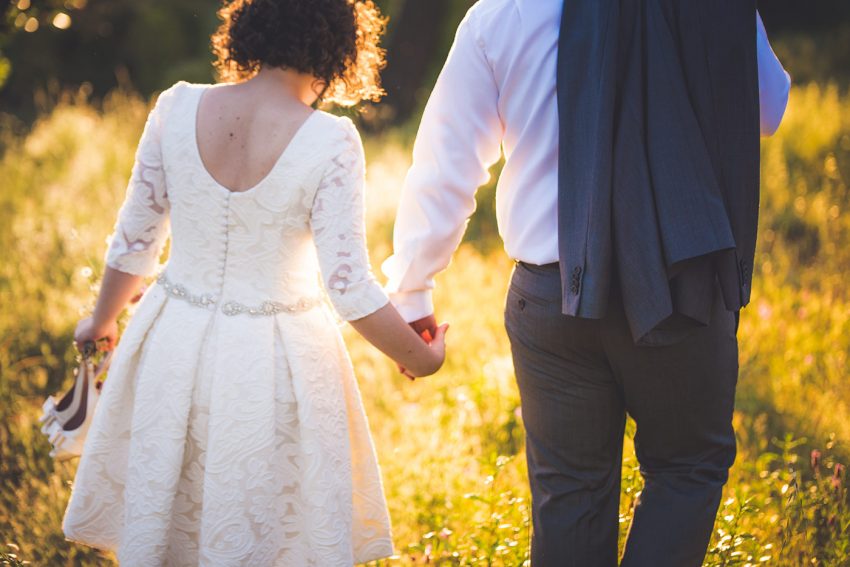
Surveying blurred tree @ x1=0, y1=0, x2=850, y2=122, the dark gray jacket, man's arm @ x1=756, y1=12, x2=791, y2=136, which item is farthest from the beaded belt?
blurred tree @ x1=0, y1=0, x2=850, y2=122

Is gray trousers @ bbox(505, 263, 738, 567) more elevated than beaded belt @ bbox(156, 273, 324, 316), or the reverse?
beaded belt @ bbox(156, 273, 324, 316)

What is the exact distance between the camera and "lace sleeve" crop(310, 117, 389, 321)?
2.14 metres

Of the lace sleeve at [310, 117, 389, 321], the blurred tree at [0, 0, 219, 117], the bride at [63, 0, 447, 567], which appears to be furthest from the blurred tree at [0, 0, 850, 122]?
the lace sleeve at [310, 117, 389, 321]

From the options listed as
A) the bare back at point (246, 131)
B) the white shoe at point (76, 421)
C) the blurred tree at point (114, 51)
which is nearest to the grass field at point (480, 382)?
the white shoe at point (76, 421)

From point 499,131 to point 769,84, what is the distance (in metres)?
0.70

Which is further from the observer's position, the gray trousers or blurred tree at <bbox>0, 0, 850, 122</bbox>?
blurred tree at <bbox>0, 0, 850, 122</bbox>

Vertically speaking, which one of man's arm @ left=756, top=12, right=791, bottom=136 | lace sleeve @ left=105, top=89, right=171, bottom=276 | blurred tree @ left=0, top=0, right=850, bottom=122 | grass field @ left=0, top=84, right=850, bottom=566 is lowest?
grass field @ left=0, top=84, right=850, bottom=566

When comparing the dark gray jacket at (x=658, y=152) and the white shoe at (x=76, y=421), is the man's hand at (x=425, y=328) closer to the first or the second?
the dark gray jacket at (x=658, y=152)

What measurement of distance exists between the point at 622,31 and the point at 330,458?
1303 mm

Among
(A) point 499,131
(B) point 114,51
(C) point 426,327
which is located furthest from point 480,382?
(B) point 114,51

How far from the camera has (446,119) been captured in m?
2.20

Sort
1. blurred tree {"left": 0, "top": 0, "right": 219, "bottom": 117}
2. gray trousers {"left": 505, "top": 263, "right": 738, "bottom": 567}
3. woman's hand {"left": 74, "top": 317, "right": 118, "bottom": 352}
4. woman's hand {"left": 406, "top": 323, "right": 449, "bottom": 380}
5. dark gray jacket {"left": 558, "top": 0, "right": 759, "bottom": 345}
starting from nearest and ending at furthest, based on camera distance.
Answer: dark gray jacket {"left": 558, "top": 0, "right": 759, "bottom": 345} < gray trousers {"left": 505, "top": 263, "right": 738, "bottom": 567} < woman's hand {"left": 406, "top": 323, "right": 449, "bottom": 380} < woman's hand {"left": 74, "top": 317, "right": 118, "bottom": 352} < blurred tree {"left": 0, "top": 0, "right": 219, "bottom": 117}

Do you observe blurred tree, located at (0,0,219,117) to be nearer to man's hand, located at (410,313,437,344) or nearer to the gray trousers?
man's hand, located at (410,313,437,344)

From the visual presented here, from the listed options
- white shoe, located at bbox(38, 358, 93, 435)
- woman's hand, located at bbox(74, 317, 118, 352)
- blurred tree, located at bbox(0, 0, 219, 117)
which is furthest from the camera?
blurred tree, located at bbox(0, 0, 219, 117)
